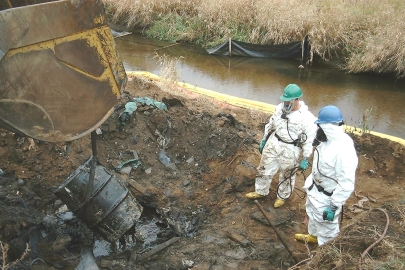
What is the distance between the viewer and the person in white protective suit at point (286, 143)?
4695 mm

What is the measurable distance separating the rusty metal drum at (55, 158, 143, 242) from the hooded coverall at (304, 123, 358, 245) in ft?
6.41

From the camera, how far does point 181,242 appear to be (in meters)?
4.68

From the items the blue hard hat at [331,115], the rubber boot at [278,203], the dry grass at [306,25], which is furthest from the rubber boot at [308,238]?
the dry grass at [306,25]

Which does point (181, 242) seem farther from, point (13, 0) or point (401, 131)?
point (401, 131)

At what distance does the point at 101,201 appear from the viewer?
404 cm

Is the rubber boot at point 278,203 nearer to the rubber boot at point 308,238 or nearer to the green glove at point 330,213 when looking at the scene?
the rubber boot at point 308,238

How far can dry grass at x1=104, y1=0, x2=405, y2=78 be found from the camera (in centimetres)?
1024

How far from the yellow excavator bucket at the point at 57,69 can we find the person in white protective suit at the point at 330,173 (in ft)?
6.82

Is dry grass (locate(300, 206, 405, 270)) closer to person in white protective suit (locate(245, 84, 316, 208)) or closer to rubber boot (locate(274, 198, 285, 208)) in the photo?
person in white protective suit (locate(245, 84, 316, 208))

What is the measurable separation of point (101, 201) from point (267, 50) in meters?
9.02

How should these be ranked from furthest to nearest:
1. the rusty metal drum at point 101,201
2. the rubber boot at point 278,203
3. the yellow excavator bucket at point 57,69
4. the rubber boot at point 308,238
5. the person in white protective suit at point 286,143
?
the rubber boot at point 278,203, the person in white protective suit at point 286,143, the rubber boot at point 308,238, the rusty metal drum at point 101,201, the yellow excavator bucket at point 57,69

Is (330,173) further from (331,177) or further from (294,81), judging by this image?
(294,81)

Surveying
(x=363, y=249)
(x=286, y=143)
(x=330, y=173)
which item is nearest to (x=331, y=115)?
(x=330, y=173)

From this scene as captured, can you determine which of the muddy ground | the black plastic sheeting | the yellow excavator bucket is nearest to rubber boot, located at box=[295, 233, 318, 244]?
the muddy ground
